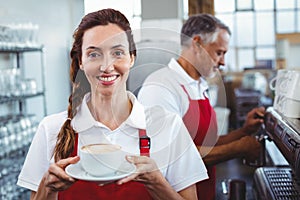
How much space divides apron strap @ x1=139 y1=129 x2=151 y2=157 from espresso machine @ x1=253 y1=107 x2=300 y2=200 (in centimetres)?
25

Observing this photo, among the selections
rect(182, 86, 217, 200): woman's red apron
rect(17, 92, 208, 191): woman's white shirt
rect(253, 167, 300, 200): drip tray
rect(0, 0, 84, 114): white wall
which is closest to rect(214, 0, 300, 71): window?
rect(253, 167, 300, 200): drip tray

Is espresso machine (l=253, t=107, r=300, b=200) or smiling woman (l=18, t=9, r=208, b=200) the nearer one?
smiling woman (l=18, t=9, r=208, b=200)

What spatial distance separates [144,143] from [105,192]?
0.11 m

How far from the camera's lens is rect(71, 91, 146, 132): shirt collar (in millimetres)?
679

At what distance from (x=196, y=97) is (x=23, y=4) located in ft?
1.53

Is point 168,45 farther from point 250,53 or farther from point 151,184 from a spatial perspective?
point 250,53

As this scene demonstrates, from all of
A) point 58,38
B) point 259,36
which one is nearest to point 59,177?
point 58,38

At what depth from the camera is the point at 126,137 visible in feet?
2.20

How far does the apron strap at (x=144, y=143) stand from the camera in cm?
66

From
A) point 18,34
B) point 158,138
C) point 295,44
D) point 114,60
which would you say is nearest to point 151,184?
point 158,138

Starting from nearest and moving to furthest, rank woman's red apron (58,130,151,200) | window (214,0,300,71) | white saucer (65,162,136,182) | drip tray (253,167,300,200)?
white saucer (65,162,136,182) → woman's red apron (58,130,151,200) → drip tray (253,167,300,200) → window (214,0,300,71)

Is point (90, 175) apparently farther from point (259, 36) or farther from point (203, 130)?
point (259, 36)

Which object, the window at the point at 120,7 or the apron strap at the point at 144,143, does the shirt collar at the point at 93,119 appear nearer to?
the apron strap at the point at 144,143

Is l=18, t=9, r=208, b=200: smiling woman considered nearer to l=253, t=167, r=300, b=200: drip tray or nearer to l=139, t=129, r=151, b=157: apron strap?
l=139, t=129, r=151, b=157: apron strap
